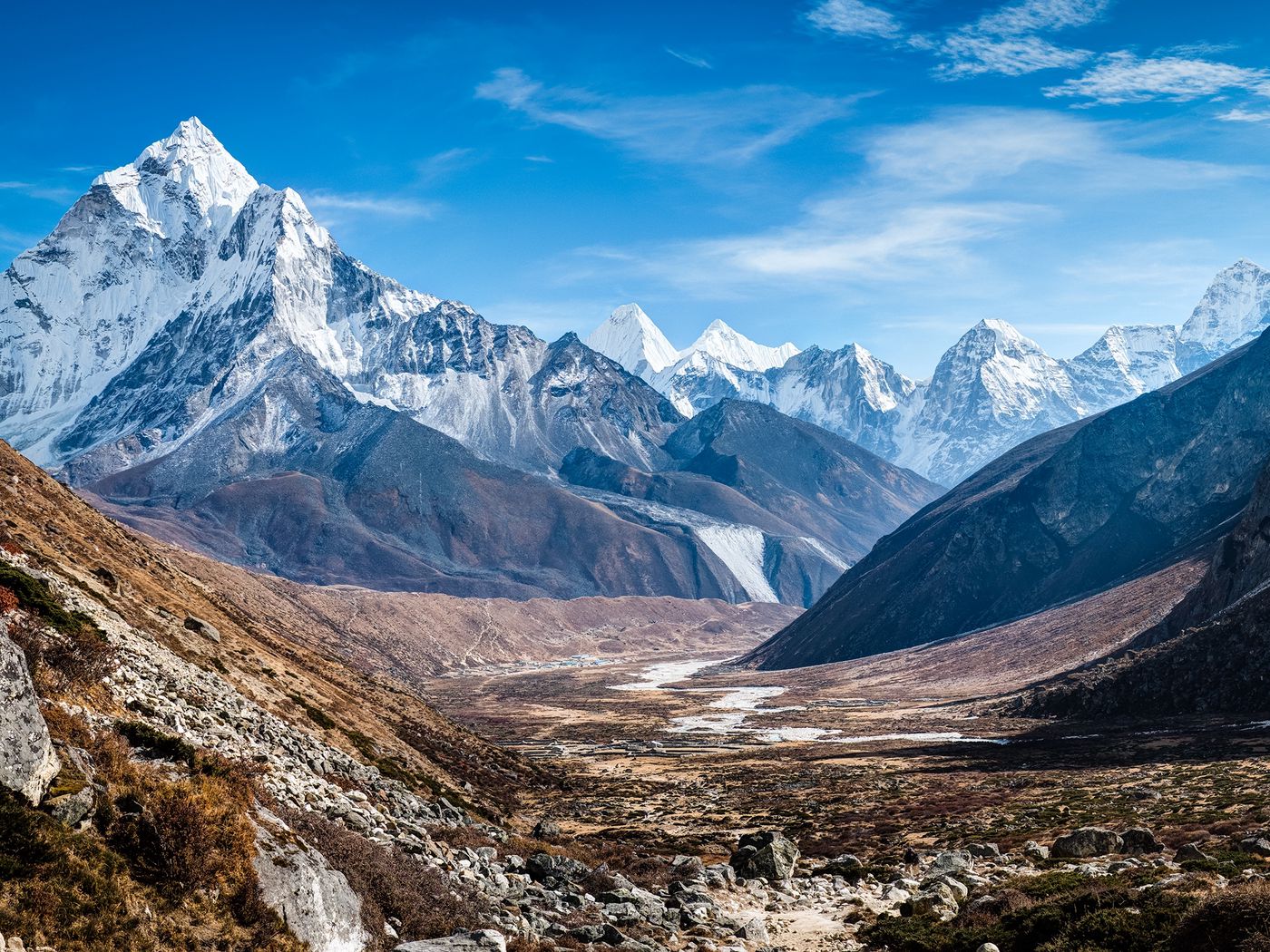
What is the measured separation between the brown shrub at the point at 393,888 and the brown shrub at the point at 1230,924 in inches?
625

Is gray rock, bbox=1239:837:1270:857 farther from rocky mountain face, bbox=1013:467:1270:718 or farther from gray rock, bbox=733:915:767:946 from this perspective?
rocky mountain face, bbox=1013:467:1270:718

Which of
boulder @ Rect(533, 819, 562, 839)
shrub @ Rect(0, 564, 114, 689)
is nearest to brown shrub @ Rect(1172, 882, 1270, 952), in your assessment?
shrub @ Rect(0, 564, 114, 689)

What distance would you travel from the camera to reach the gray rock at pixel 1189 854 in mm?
33969

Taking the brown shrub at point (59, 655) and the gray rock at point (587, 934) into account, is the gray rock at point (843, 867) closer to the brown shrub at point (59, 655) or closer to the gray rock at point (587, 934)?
the gray rock at point (587, 934)

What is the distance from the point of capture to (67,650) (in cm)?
2738

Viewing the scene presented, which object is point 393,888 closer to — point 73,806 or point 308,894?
point 308,894

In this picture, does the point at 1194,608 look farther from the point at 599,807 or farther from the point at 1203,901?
the point at 1203,901

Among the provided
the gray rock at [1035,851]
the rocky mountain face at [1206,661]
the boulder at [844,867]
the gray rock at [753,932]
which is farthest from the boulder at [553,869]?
the rocky mountain face at [1206,661]

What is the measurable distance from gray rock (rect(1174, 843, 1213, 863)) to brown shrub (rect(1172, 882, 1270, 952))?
13.0m

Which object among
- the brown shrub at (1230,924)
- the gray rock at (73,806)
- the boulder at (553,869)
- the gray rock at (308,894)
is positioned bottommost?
the boulder at (553,869)

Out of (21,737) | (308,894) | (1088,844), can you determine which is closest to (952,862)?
(1088,844)

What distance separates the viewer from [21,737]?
766 inches

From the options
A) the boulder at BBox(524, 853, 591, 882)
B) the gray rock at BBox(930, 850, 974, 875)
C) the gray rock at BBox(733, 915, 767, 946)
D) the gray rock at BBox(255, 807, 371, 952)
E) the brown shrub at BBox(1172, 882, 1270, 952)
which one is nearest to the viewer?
the brown shrub at BBox(1172, 882, 1270, 952)

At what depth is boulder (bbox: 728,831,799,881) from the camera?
42.6 meters
